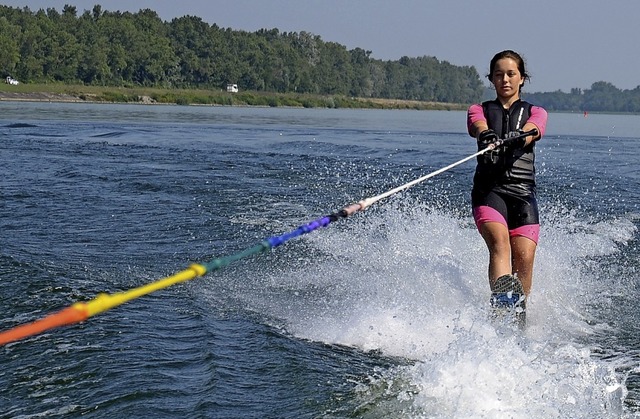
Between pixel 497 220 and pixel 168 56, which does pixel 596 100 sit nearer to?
pixel 168 56

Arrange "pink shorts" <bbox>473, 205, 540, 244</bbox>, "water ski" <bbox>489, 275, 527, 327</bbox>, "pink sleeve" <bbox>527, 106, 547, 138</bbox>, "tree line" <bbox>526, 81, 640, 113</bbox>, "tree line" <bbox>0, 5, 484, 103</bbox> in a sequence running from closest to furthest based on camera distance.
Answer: "water ski" <bbox>489, 275, 527, 327</bbox> < "pink shorts" <bbox>473, 205, 540, 244</bbox> < "pink sleeve" <bbox>527, 106, 547, 138</bbox> < "tree line" <bbox>0, 5, 484, 103</bbox> < "tree line" <bbox>526, 81, 640, 113</bbox>

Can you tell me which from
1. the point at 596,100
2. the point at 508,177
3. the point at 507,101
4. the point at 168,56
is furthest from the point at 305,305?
the point at 596,100

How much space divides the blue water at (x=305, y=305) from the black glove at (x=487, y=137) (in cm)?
100

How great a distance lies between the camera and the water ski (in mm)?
5246

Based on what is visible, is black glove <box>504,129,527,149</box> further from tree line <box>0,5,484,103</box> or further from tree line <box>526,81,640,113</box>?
tree line <box>526,81,640,113</box>

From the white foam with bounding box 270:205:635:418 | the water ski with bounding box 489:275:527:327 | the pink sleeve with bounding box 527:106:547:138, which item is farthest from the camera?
the pink sleeve with bounding box 527:106:547:138

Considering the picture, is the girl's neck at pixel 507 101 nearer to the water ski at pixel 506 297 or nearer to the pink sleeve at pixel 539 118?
the pink sleeve at pixel 539 118

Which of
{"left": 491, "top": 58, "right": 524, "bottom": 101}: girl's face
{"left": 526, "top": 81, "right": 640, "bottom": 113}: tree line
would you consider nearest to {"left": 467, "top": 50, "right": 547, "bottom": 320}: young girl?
{"left": 491, "top": 58, "right": 524, "bottom": 101}: girl's face

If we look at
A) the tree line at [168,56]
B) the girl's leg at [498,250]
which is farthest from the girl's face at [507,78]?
the tree line at [168,56]

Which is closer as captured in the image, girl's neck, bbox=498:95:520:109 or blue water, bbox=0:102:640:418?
blue water, bbox=0:102:640:418

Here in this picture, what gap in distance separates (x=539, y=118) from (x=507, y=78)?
12.7 inches

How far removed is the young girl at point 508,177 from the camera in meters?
5.46

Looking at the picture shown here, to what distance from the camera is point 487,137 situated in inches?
212

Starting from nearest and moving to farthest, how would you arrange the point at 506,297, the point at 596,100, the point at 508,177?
the point at 506,297, the point at 508,177, the point at 596,100
